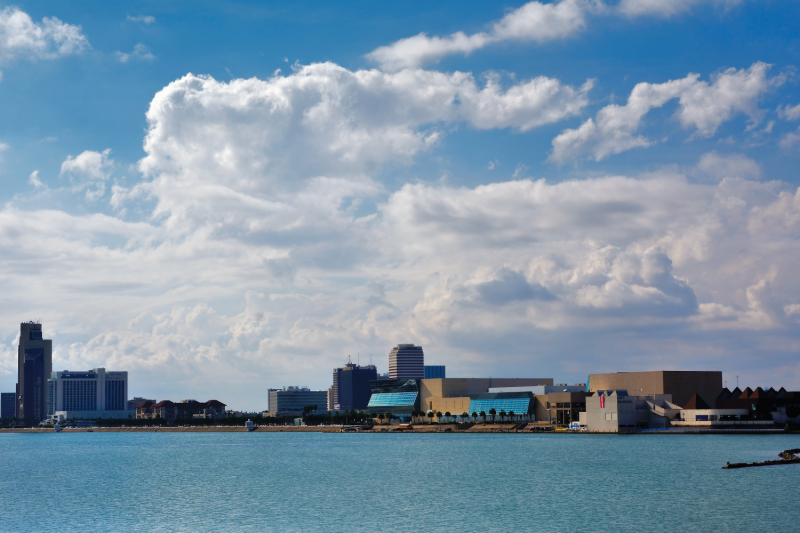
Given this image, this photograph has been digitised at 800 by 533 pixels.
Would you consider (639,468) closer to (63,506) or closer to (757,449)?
(757,449)

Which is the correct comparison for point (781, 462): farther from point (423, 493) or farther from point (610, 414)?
point (610, 414)

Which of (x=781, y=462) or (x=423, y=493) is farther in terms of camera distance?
(x=781, y=462)

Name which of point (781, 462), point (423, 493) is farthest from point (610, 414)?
point (423, 493)

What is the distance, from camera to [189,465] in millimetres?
127812

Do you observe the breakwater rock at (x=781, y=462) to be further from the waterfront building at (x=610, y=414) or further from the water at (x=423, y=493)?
the waterfront building at (x=610, y=414)

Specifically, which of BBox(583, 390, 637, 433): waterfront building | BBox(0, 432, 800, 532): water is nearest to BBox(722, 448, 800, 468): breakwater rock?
BBox(0, 432, 800, 532): water

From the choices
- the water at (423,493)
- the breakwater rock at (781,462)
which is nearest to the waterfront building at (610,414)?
the water at (423,493)

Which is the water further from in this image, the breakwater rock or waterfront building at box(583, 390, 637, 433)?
waterfront building at box(583, 390, 637, 433)

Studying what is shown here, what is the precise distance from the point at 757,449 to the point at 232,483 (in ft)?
267

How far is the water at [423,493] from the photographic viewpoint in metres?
63.2

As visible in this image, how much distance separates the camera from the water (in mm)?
63250

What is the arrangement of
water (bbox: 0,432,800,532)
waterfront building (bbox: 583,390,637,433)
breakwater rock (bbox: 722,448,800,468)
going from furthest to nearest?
waterfront building (bbox: 583,390,637,433) < breakwater rock (bbox: 722,448,800,468) < water (bbox: 0,432,800,532)

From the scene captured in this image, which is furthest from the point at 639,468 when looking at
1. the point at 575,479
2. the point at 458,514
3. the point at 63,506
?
the point at 63,506

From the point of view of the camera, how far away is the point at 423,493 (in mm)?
82000
